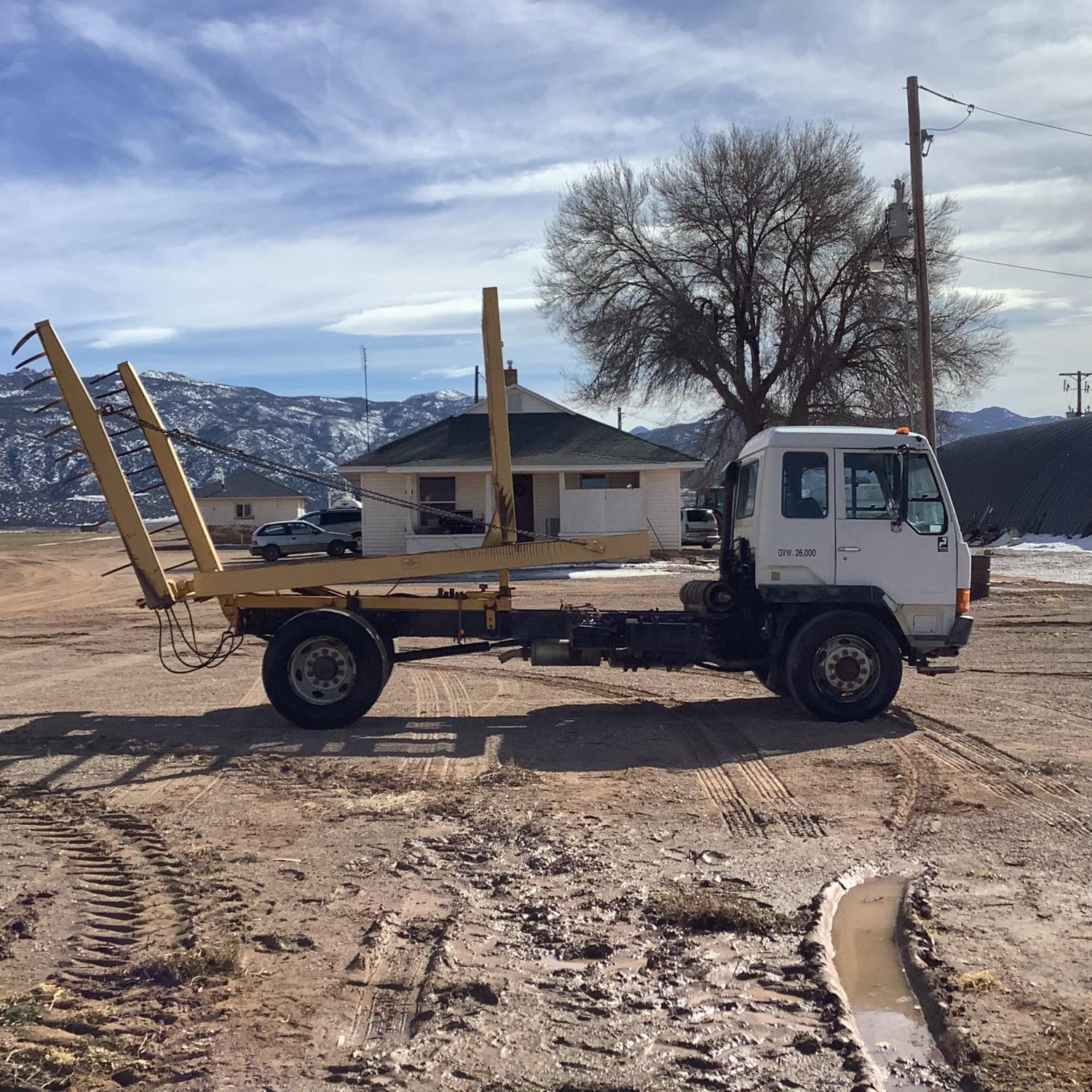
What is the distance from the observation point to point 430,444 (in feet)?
120

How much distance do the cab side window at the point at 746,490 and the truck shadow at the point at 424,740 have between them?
1.94 meters

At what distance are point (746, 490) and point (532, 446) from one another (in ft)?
84.1

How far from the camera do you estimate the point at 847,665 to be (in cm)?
1022

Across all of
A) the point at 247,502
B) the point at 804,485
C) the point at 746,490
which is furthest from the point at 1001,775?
the point at 247,502

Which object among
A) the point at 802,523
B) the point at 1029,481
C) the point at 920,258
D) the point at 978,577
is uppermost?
the point at 920,258

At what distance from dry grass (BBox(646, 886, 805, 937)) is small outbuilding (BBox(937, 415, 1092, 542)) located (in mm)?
34805

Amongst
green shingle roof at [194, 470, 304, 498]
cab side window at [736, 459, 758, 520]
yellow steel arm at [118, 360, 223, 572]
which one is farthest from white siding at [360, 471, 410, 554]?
green shingle roof at [194, 470, 304, 498]

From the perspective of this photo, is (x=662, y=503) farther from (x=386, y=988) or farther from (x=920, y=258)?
(x=386, y=988)

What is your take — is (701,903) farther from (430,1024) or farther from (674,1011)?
(430,1024)

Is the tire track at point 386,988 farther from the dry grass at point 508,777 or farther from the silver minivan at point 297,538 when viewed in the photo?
the silver minivan at point 297,538

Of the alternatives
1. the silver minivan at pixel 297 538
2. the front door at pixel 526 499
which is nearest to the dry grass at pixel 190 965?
the front door at pixel 526 499

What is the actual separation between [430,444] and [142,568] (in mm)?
26663

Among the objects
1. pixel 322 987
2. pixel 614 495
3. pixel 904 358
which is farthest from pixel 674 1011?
pixel 904 358

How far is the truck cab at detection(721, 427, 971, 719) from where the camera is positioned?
10.2 metres
